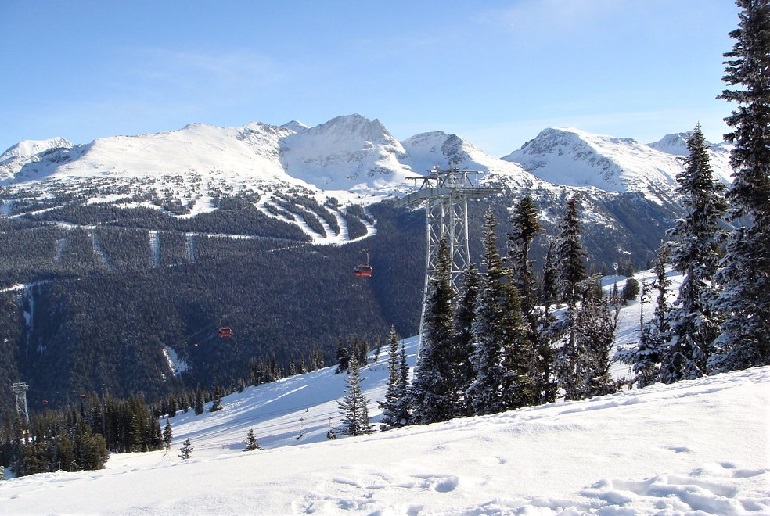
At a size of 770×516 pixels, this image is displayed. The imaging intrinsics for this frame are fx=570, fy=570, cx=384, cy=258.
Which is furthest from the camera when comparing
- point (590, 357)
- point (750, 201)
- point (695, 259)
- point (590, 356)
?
point (590, 356)

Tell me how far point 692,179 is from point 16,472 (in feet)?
284

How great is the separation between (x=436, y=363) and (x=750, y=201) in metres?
15.3

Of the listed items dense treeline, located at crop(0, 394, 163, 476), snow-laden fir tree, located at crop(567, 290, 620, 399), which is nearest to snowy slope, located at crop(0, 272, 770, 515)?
snow-laden fir tree, located at crop(567, 290, 620, 399)

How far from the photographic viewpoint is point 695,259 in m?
22.7

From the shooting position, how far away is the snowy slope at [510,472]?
21.9 ft

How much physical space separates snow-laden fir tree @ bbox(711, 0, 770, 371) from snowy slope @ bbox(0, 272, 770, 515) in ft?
20.4

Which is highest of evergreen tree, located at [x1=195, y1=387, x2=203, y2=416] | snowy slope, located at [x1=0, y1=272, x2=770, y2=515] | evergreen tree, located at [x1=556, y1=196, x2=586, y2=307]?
evergreen tree, located at [x1=556, y1=196, x2=586, y2=307]

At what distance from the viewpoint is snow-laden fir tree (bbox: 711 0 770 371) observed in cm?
1947

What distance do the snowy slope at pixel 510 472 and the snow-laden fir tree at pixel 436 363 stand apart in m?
14.0

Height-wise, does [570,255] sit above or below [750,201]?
below

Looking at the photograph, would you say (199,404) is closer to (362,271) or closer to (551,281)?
(362,271)

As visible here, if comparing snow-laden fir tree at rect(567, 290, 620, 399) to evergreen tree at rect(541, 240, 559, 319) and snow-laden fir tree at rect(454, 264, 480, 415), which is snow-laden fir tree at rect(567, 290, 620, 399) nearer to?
evergreen tree at rect(541, 240, 559, 319)

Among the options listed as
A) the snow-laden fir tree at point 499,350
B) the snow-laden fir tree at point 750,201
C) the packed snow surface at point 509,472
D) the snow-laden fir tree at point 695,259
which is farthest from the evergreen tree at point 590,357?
the packed snow surface at point 509,472

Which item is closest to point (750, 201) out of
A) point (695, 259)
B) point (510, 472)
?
point (695, 259)
